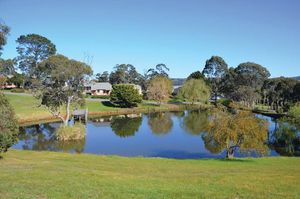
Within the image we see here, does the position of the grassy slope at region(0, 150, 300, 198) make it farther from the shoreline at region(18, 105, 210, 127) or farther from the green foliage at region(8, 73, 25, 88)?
the green foliage at region(8, 73, 25, 88)

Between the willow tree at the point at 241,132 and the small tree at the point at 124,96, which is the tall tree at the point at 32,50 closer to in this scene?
the small tree at the point at 124,96

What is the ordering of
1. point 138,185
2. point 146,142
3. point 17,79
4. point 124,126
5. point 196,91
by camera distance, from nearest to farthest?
point 138,185
point 146,142
point 124,126
point 196,91
point 17,79

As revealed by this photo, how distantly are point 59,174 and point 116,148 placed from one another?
1944 cm

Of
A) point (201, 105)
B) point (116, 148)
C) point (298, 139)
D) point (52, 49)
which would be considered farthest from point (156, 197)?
point (52, 49)

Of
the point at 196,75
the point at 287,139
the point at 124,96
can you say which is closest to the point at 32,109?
the point at 124,96

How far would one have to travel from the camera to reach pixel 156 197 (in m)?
11.2

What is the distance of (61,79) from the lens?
38.5m

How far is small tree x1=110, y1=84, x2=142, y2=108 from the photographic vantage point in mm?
72625

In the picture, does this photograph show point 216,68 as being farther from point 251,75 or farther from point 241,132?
point 241,132

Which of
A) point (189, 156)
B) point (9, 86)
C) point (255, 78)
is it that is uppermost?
point (255, 78)

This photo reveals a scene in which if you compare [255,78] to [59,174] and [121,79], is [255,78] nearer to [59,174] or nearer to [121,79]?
[121,79]

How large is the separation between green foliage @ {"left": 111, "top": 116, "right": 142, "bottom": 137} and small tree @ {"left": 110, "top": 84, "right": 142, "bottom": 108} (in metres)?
12.8

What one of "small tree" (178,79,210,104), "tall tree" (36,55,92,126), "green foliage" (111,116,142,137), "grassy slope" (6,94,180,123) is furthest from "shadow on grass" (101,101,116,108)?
"tall tree" (36,55,92,126)

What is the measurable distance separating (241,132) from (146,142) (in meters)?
15.0
